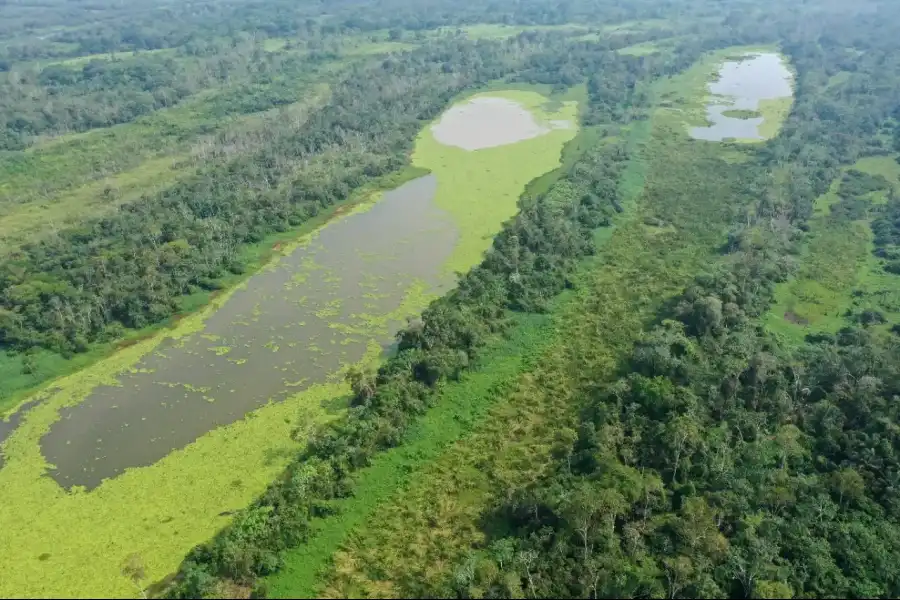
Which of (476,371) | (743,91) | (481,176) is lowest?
(476,371)

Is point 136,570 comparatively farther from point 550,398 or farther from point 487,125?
point 487,125

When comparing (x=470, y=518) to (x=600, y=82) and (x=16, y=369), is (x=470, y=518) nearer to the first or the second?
(x=16, y=369)

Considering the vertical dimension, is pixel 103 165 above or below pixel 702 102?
below

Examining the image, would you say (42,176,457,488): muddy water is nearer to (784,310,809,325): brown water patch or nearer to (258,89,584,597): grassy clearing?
(258,89,584,597): grassy clearing

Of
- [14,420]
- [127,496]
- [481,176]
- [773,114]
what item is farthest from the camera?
[773,114]


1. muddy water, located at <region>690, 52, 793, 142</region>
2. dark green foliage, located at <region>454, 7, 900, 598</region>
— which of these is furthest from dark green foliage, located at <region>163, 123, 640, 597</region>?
muddy water, located at <region>690, 52, 793, 142</region>

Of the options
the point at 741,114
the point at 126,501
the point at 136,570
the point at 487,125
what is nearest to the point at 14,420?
the point at 126,501

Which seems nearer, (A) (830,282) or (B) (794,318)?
(B) (794,318)
